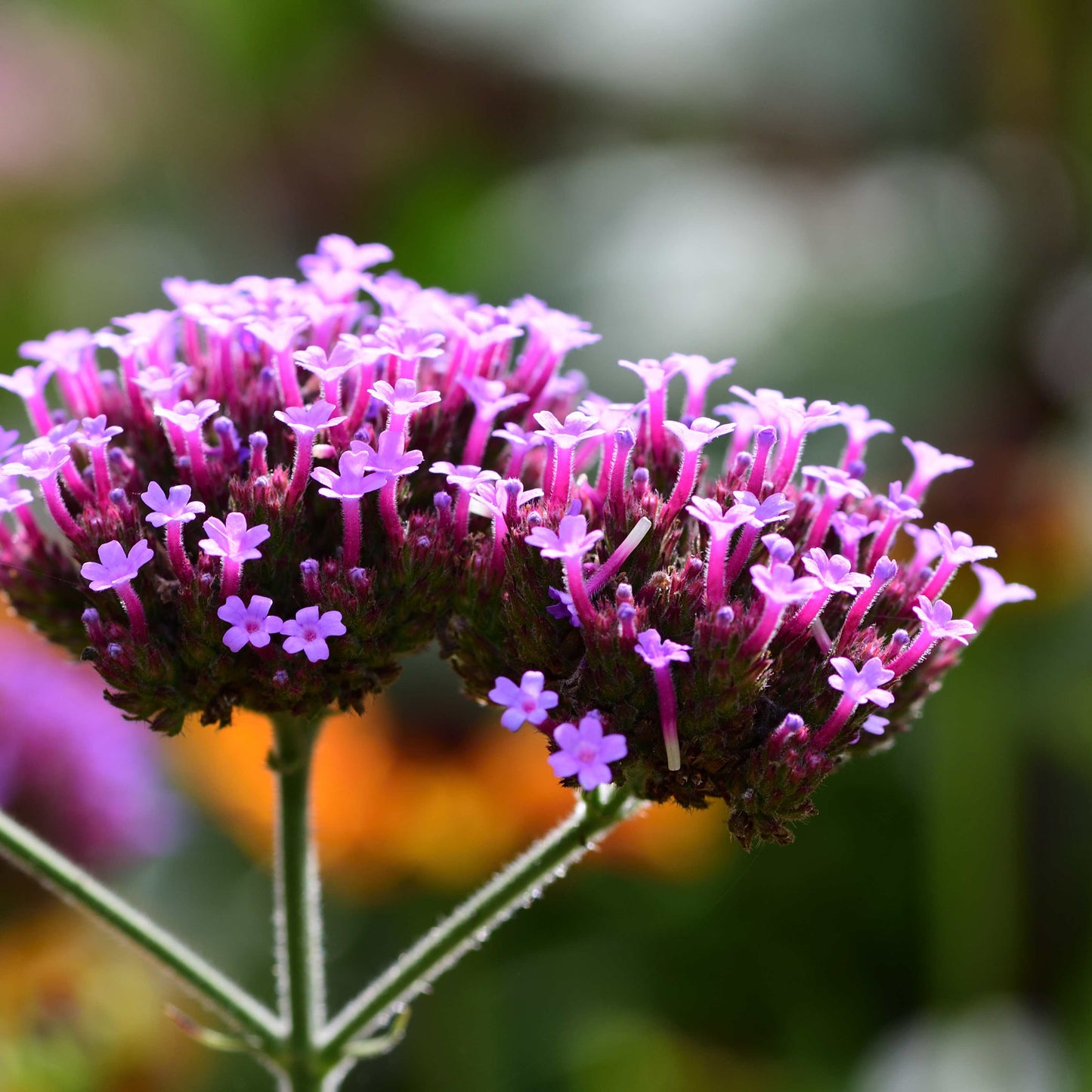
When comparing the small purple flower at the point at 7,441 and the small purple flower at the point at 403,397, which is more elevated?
the small purple flower at the point at 403,397

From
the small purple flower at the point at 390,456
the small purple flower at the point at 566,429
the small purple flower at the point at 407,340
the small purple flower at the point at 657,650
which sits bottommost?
the small purple flower at the point at 657,650


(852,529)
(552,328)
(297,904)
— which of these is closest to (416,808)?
(297,904)

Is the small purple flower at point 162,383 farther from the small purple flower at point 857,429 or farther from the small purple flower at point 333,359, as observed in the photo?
the small purple flower at point 857,429

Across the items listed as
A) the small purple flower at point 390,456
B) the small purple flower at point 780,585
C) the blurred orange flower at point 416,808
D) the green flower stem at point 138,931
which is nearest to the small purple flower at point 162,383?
the small purple flower at point 390,456

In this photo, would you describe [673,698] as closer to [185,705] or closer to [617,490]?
[617,490]

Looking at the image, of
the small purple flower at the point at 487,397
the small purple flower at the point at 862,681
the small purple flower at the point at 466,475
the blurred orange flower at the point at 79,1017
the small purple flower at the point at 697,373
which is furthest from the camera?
the blurred orange flower at the point at 79,1017

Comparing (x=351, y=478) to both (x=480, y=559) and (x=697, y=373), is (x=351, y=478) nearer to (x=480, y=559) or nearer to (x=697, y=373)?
(x=480, y=559)

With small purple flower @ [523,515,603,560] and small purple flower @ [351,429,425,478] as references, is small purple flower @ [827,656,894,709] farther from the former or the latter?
small purple flower @ [351,429,425,478]
